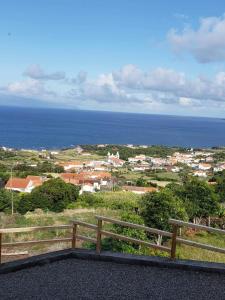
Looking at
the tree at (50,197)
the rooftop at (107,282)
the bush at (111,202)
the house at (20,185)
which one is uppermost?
the rooftop at (107,282)

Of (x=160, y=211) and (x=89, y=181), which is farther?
(x=89, y=181)

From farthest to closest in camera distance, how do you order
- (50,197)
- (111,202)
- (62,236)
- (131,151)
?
(131,151) → (50,197) → (111,202) → (62,236)

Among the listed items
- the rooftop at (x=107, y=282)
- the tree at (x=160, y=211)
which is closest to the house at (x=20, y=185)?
the tree at (x=160, y=211)

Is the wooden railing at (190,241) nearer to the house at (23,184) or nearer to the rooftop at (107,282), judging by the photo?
the rooftop at (107,282)

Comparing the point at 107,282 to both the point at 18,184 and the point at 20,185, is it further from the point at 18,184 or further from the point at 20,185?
the point at 18,184

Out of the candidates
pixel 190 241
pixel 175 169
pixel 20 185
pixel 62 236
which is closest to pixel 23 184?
pixel 20 185

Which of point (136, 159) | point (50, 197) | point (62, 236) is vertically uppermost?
point (62, 236)
